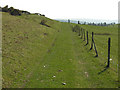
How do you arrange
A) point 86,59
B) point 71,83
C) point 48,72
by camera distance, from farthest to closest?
1. point 86,59
2. point 48,72
3. point 71,83

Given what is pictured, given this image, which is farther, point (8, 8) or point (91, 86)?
point (8, 8)

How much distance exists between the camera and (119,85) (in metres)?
16.4

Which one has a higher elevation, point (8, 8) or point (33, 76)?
point (8, 8)

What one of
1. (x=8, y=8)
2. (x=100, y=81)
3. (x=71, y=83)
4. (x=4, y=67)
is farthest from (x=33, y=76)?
(x=8, y=8)

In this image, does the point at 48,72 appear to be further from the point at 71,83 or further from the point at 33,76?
the point at 71,83

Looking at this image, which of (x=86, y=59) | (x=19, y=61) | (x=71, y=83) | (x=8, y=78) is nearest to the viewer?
(x=71, y=83)

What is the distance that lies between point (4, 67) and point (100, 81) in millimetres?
15294

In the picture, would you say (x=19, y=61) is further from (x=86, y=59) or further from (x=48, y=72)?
(x=86, y=59)

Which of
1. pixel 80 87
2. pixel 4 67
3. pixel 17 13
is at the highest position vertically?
pixel 17 13

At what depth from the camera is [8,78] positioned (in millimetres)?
18812

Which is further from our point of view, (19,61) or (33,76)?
(19,61)

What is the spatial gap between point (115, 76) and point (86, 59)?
8.77 metres

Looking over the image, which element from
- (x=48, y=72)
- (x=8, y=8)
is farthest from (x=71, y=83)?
(x=8, y=8)

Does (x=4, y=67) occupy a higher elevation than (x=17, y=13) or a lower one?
lower
